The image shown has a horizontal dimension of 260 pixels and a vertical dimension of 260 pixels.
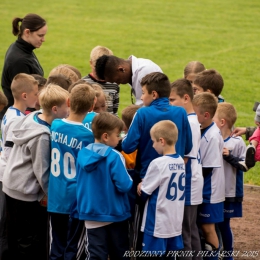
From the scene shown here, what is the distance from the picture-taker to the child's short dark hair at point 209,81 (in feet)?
25.2

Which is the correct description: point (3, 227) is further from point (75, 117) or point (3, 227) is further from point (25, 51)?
point (25, 51)

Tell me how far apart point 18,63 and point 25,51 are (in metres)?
0.21

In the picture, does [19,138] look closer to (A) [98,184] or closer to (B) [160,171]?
(A) [98,184]

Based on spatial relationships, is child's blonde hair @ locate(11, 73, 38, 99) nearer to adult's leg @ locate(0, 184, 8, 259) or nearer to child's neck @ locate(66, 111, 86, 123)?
child's neck @ locate(66, 111, 86, 123)

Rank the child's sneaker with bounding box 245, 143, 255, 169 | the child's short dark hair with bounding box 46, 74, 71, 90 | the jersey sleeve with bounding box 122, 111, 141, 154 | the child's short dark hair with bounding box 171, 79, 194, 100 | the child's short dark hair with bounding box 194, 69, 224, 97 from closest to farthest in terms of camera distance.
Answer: the jersey sleeve with bounding box 122, 111, 141, 154 < the child's short dark hair with bounding box 171, 79, 194, 100 < the child's sneaker with bounding box 245, 143, 255, 169 < the child's short dark hair with bounding box 46, 74, 71, 90 < the child's short dark hair with bounding box 194, 69, 224, 97

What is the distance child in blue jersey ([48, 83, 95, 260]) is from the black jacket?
7.58 feet

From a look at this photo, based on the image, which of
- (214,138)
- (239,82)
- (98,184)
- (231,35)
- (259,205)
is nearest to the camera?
(98,184)

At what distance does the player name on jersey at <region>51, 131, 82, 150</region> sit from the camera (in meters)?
6.35

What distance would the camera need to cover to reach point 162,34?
81.3ft

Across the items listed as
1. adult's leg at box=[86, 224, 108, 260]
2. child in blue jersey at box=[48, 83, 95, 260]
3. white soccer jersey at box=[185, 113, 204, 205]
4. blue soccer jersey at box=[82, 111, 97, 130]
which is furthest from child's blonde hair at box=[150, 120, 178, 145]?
adult's leg at box=[86, 224, 108, 260]

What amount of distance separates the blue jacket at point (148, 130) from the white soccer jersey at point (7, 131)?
116cm

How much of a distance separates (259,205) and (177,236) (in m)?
3.33

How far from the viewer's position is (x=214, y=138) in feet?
22.7

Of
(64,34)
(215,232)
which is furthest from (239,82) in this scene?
(215,232)
